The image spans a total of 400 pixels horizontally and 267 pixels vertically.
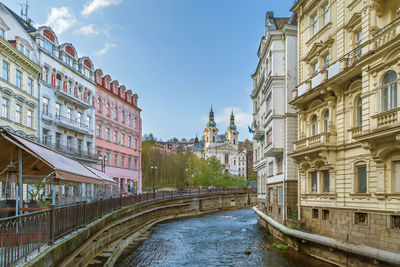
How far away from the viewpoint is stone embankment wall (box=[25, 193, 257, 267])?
1030 centimetres

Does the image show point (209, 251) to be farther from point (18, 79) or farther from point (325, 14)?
point (18, 79)

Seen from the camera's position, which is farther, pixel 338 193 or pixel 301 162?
pixel 301 162

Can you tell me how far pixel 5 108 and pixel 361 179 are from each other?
24727 millimetres

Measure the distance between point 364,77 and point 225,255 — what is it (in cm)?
1154

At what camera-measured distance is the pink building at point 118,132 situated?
1686 inches

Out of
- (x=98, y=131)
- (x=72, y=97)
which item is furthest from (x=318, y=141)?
(x=98, y=131)

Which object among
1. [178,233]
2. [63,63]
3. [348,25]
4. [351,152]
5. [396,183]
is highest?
[63,63]

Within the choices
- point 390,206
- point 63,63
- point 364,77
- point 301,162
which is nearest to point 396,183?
point 390,206

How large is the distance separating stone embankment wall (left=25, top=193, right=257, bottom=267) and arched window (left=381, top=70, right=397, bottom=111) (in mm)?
11602

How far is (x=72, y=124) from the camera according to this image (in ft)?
121

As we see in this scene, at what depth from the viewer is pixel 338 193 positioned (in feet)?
53.7

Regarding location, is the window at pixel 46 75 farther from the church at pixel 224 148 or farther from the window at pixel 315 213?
the church at pixel 224 148

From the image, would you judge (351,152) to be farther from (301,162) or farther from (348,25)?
(348,25)

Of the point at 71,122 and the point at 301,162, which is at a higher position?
the point at 71,122
